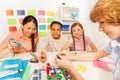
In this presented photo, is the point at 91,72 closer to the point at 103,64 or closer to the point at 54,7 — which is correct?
the point at 103,64

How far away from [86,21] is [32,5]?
2.83 feet

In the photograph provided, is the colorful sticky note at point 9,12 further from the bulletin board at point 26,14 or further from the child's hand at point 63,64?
the child's hand at point 63,64

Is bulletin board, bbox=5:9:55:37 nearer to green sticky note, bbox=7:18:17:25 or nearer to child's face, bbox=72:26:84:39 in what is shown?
green sticky note, bbox=7:18:17:25

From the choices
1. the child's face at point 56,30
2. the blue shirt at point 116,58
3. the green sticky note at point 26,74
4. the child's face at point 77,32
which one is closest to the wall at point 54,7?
the child's face at point 77,32

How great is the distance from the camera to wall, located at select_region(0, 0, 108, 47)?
2244 mm

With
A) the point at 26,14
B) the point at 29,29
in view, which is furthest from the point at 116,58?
the point at 26,14

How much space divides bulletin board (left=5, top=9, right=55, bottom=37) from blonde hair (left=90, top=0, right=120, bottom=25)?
1765 millimetres

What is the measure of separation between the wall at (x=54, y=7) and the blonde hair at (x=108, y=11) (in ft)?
5.00

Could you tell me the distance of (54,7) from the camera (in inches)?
97.0

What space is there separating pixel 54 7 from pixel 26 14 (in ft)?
1.42

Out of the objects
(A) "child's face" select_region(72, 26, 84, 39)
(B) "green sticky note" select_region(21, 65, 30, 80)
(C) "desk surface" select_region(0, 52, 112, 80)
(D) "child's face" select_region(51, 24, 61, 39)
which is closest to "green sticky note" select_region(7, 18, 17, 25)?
(D) "child's face" select_region(51, 24, 61, 39)

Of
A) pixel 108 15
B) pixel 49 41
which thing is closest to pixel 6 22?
pixel 49 41

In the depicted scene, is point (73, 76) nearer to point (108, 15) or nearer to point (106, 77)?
point (106, 77)

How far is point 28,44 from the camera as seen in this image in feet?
5.46
